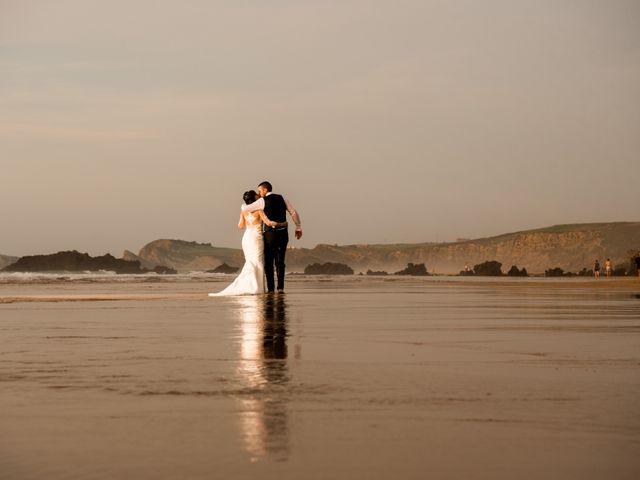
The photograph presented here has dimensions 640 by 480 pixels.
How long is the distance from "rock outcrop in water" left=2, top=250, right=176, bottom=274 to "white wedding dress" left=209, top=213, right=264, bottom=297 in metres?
33.2

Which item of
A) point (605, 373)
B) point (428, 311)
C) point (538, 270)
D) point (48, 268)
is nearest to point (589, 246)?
point (538, 270)

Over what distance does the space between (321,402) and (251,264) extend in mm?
15315

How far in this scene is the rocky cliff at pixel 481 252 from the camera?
60.7 meters

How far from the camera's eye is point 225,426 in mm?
3984

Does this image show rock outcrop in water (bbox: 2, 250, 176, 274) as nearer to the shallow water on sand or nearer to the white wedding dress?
the white wedding dress

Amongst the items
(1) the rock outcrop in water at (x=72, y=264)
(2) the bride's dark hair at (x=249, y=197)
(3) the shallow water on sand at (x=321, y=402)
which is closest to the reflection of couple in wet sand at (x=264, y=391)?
(3) the shallow water on sand at (x=321, y=402)

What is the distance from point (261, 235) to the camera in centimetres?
2020

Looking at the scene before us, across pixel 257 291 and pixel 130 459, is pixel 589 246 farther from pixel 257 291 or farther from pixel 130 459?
pixel 130 459

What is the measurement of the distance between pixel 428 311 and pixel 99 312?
4.37 meters

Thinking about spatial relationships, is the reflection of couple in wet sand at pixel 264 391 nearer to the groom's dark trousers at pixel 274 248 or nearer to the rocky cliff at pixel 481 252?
the groom's dark trousers at pixel 274 248

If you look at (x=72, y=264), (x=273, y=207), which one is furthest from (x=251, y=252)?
(x=72, y=264)

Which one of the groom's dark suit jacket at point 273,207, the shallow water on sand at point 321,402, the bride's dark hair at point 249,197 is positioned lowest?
the shallow water on sand at point 321,402

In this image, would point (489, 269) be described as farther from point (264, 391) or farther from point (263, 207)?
point (264, 391)

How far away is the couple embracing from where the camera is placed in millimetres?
→ 19641
